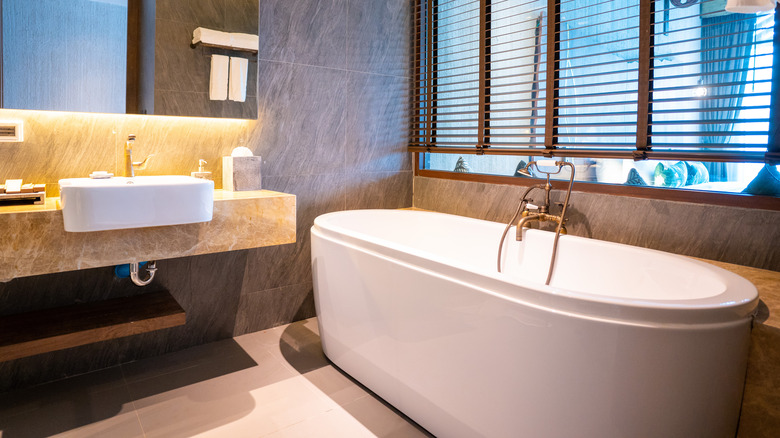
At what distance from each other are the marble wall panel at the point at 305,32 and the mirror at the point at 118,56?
13 centimetres

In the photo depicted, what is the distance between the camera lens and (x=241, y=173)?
271 cm

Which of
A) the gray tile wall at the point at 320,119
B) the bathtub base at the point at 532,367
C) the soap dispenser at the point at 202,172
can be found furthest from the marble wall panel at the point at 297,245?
the bathtub base at the point at 532,367

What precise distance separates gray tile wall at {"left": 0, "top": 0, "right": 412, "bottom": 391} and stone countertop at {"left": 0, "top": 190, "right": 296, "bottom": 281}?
1.10 ft

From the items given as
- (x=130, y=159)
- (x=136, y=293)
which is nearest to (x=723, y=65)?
(x=130, y=159)

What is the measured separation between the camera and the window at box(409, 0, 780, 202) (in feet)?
6.92

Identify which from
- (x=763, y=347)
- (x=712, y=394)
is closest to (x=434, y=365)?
(x=712, y=394)

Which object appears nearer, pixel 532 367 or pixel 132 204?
pixel 532 367

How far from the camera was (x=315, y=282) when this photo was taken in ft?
8.50

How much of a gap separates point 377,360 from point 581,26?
75.9 inches

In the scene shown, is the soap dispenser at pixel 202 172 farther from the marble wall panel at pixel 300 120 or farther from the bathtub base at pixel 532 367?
the bathtub base at pixel 532 367

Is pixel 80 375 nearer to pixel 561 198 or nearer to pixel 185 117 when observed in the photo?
pixel 185 117

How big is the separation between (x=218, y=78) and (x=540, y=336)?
2.11 meters

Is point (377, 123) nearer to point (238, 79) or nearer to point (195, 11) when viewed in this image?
point (238, 79)

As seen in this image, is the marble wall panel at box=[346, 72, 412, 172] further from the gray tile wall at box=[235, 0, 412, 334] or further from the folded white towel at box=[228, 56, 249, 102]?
the folded white towel at box=[228, 56, 249, 102]
